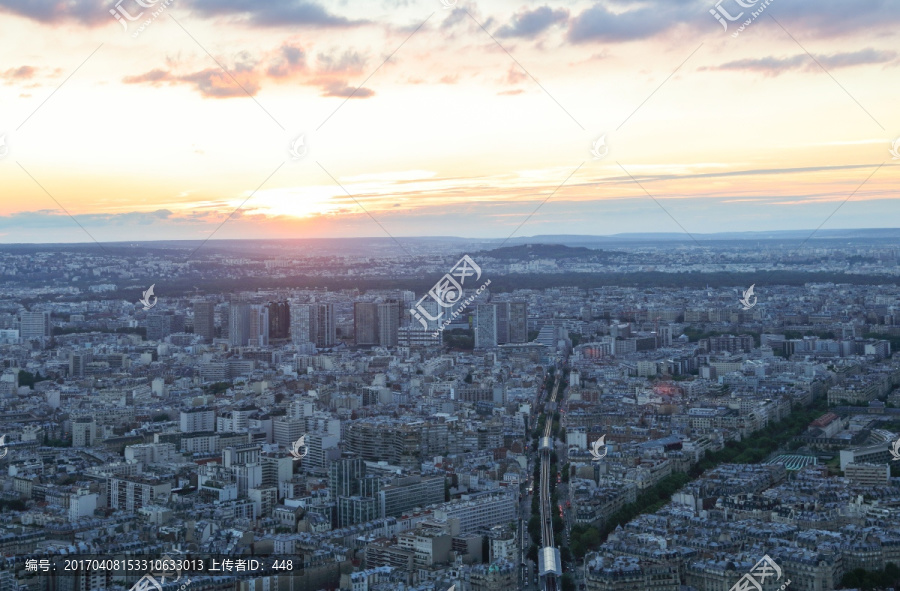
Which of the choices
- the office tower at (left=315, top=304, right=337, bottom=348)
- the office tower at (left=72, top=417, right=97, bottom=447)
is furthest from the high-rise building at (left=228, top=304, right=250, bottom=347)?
the office tower at (left=72, top=417, right=97, bottom=447)

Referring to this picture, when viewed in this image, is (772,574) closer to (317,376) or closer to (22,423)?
(22,423)

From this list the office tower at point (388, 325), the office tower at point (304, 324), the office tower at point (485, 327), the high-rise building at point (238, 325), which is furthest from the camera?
the office tower at point (304, 324)

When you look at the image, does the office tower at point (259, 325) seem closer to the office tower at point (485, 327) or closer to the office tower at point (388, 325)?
the office tower at point (388, 325)

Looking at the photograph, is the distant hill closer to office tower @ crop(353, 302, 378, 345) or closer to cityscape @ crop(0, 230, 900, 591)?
cityscape @ crop(0, 230, 900, 591)

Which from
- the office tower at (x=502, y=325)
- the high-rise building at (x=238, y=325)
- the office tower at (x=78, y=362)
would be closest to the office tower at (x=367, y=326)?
the high-rise building at (x=238, y=325)

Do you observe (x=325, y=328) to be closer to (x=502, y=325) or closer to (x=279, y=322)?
(x=279, y=322)

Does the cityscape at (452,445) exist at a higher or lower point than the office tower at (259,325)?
lower

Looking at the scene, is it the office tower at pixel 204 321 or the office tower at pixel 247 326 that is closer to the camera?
the office tower at pixel 247 326
